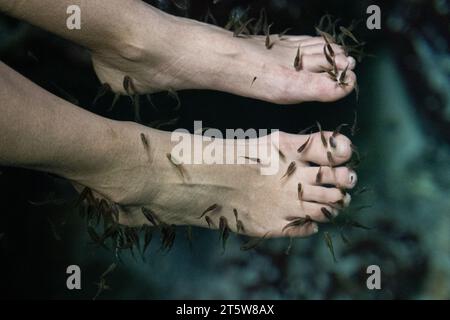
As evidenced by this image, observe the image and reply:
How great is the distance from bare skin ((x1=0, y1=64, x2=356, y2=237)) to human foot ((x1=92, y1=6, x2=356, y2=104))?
10 cm

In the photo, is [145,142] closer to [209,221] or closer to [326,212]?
[209,221]

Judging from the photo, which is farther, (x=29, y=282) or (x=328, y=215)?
(x=29, y=282)

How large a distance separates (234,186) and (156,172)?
0.17 m

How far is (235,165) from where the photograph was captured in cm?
129

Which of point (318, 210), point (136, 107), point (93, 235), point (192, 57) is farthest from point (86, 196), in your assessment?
point (318, 210)

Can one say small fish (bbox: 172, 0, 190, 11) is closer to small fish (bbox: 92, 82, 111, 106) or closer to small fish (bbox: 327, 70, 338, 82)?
small fish (bbox: 92, 82, 111, 106)

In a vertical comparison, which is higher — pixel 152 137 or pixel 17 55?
pixel 17 55

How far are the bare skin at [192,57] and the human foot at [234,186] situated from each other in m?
0.11

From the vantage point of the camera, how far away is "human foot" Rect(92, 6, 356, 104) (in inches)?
49.8

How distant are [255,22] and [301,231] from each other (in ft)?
1.65
